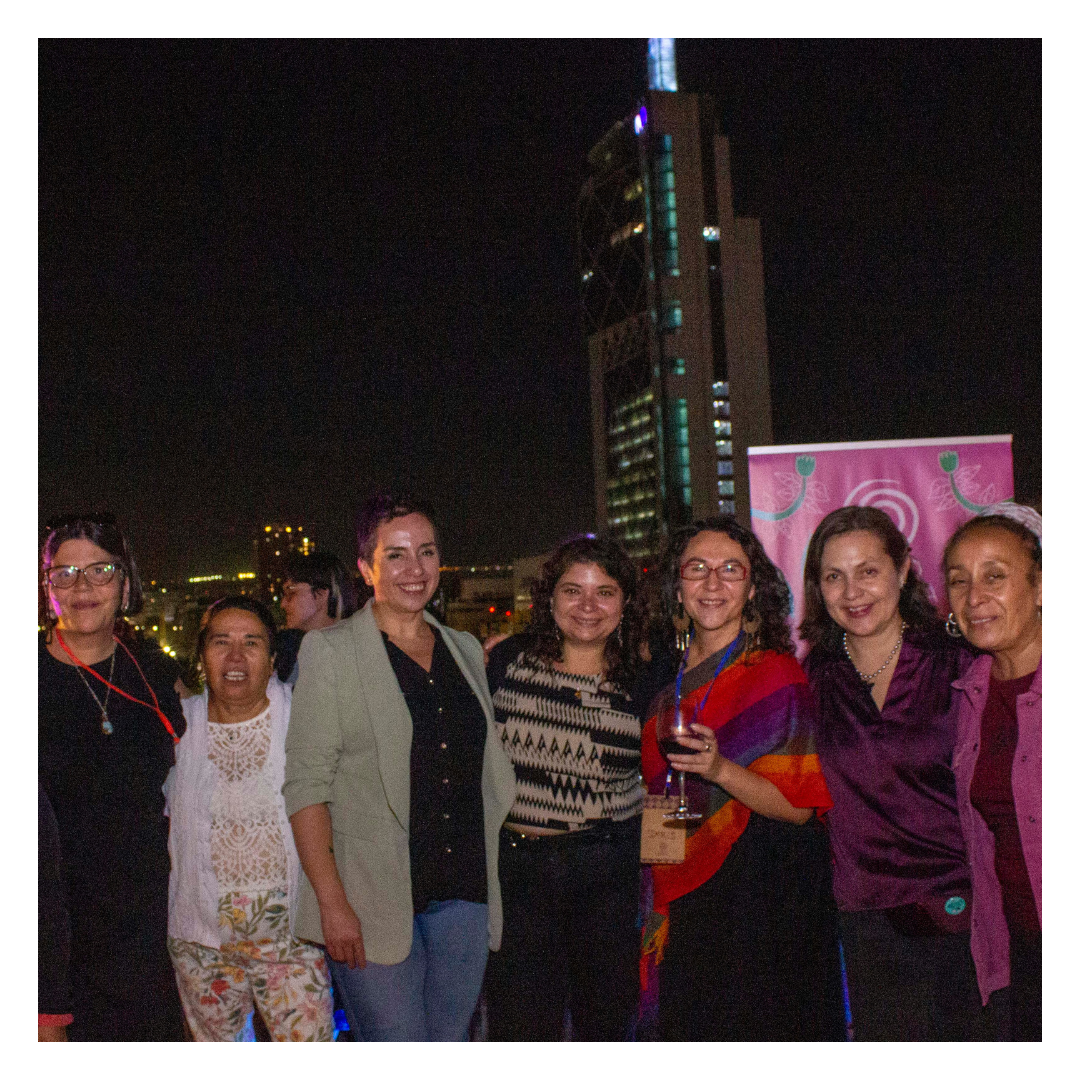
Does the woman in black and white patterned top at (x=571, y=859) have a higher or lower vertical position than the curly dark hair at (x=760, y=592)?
lower

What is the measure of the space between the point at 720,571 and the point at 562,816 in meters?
0.85

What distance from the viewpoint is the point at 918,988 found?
216cm

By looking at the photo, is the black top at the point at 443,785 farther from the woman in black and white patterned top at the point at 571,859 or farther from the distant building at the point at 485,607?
the distant building at the point at 485,607

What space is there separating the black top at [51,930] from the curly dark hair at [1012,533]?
7.96 feet

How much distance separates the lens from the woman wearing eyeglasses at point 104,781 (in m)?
2.16

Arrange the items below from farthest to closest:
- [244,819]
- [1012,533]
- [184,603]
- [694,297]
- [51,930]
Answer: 1. [694,297]
2. [184,603]
3. [244,819]
4. [1012,533]
5. [51,930]

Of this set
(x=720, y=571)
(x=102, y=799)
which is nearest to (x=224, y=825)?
(x=102, y=799)

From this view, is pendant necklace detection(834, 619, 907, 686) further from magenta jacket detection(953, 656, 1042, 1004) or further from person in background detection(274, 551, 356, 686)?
person in background detection(274, 551, 356, 686)

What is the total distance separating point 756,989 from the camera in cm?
215

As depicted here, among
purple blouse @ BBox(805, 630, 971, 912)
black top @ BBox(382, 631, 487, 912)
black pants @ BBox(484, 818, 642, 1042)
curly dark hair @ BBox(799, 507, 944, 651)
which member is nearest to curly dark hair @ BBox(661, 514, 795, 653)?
curly dark hair @ BBox(799, 507, 944, 651)

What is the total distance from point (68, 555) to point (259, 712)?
0.71 m

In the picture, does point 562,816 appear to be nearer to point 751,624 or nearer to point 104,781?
point 751,624

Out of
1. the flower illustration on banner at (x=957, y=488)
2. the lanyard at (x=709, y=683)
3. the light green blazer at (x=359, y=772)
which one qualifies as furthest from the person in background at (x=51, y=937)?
the flower illustration on banner at (x=957, y=488)

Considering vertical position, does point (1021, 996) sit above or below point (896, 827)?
below
